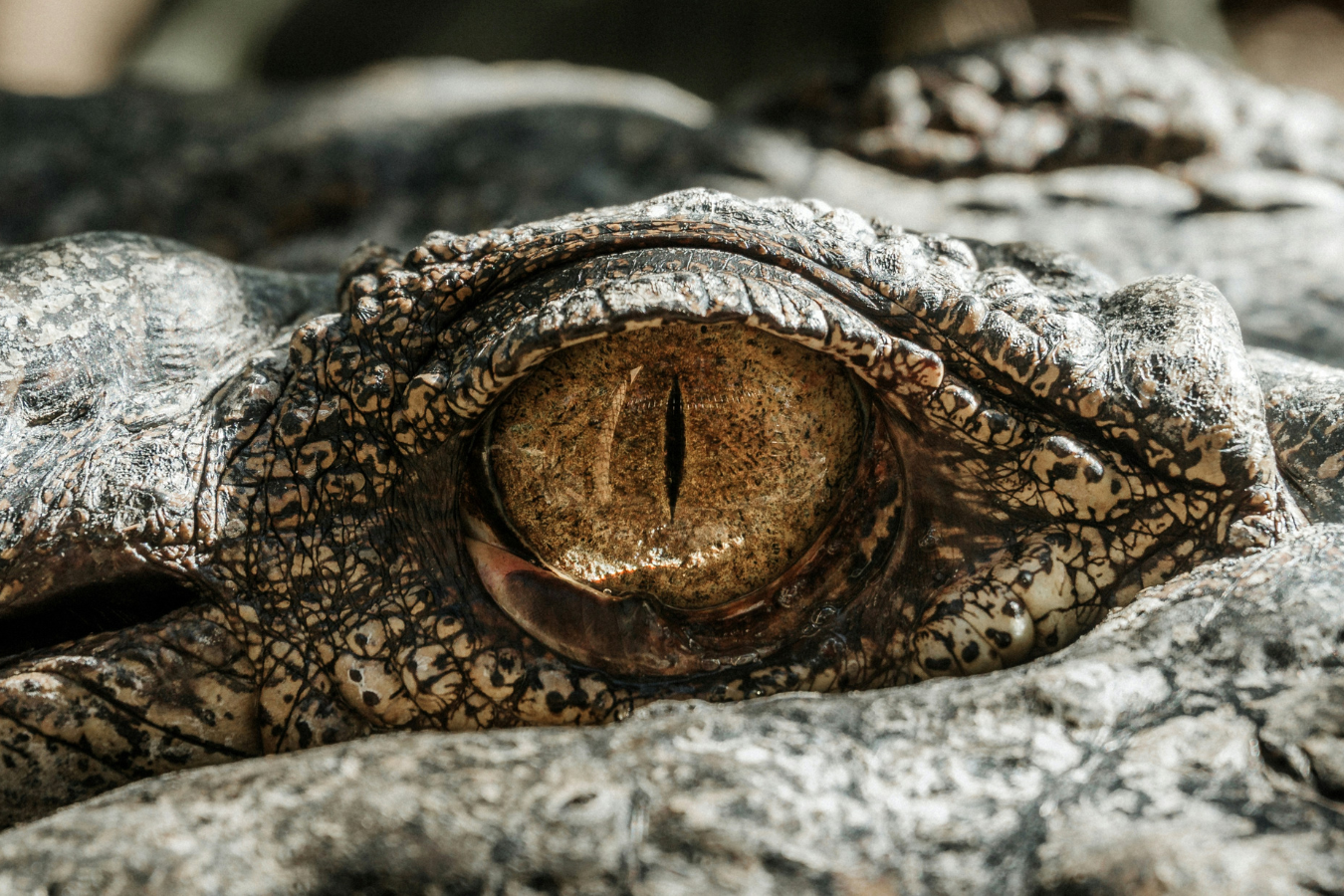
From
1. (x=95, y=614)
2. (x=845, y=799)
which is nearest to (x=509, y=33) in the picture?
(x=95, y=614)

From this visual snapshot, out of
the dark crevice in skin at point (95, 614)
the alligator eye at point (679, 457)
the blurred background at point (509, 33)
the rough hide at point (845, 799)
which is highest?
the blurred background at point (509, 33)

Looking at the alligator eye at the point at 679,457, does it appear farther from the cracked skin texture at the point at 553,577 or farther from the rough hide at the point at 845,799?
the rough hide at the point at 845,799

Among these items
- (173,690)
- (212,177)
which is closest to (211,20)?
(212,177)

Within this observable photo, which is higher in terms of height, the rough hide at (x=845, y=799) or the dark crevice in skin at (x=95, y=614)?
the dark crevice in skin at (x=95, y=614)

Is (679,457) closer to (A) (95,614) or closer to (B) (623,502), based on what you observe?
(B) (623,502)

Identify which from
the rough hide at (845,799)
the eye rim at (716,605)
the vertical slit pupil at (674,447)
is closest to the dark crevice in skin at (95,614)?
the rough hide at (845,799)

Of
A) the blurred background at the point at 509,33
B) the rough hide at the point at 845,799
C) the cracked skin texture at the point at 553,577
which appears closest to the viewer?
the rough hide at the point at 845,799

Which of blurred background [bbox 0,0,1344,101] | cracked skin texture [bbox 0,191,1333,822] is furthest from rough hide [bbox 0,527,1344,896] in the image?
blurred background [bbox 0,0,1344,101]
